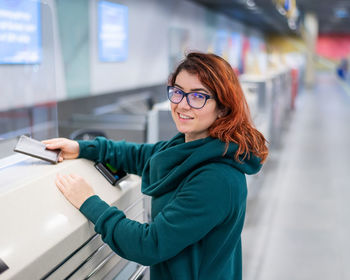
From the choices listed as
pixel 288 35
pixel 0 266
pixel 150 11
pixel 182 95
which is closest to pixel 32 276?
pixel 0 266

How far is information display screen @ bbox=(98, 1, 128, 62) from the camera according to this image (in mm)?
6195

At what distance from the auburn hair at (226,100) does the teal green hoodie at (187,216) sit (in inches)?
1.1

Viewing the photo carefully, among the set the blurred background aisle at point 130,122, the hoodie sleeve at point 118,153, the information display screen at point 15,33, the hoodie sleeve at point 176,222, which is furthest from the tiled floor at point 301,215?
the information display screen at point 15,33

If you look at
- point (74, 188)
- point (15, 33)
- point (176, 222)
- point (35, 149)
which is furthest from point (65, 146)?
point (15, 33)

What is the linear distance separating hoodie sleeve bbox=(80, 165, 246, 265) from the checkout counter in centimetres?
8

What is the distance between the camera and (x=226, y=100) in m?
1.21

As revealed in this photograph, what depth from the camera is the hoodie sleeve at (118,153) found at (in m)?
1.46

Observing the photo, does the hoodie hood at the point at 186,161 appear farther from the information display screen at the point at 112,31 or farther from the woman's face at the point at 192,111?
the information display screen at the point at 112,31

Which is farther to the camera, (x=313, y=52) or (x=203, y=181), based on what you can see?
(x=313, y=52)

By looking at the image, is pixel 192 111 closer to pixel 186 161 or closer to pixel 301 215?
pixel 186 161

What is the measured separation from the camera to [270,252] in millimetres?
3348

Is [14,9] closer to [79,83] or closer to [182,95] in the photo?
[79,83]

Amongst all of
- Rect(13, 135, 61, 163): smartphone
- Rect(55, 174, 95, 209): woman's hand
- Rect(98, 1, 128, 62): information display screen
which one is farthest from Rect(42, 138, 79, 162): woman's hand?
Rect(98, 1, 128, 62): information display screen

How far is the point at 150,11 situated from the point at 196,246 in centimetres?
744
